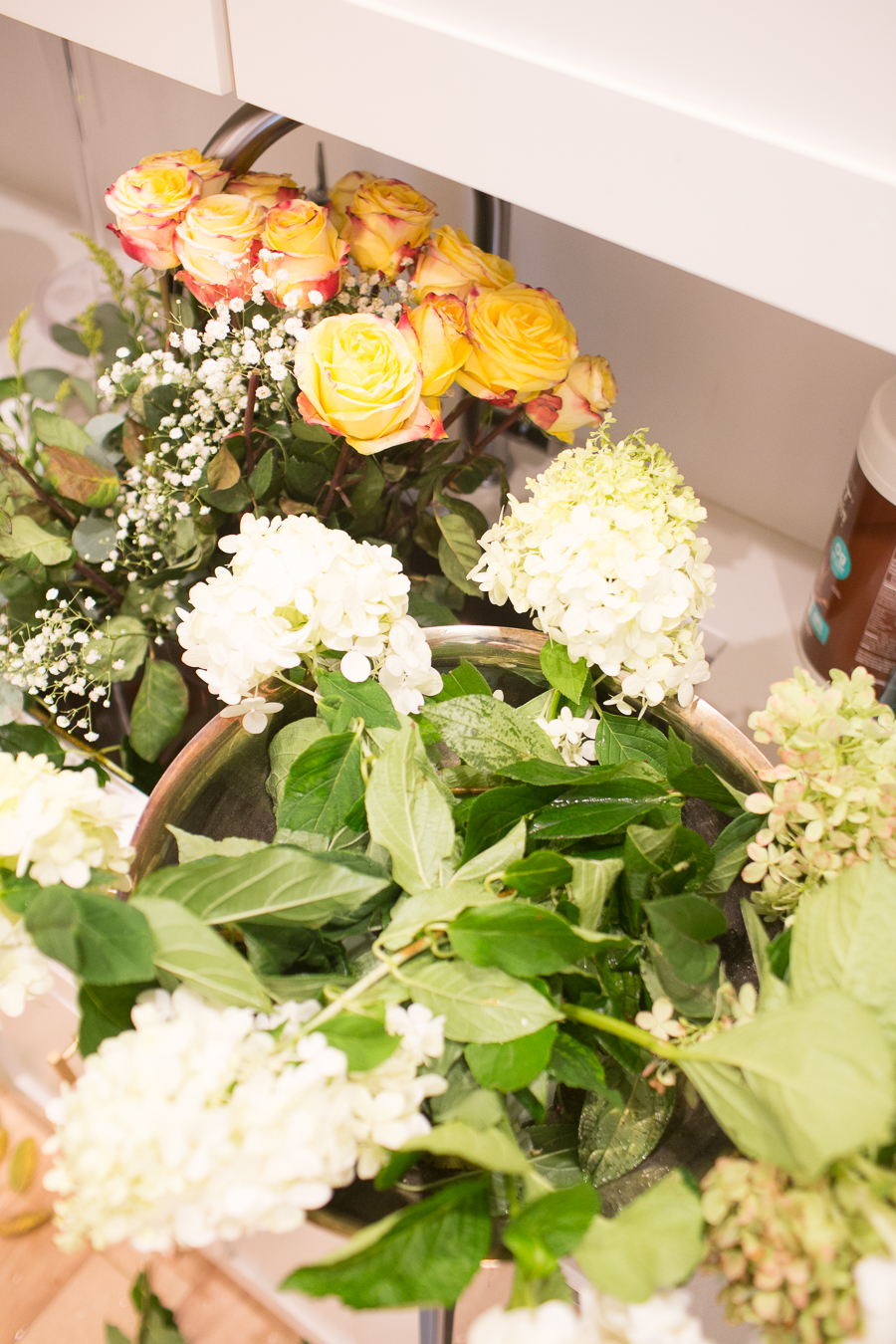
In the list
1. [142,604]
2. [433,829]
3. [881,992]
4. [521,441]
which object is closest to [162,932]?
[433,829]

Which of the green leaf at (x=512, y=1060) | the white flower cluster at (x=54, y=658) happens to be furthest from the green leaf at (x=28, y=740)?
the green leaf at (x=512, y=1060)

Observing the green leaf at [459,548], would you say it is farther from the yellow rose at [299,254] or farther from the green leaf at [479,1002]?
the green leaf at [479,1002]

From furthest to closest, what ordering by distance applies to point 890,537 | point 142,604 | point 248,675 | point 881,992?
point 142,604, point 890,537, point 248,675, point 881,992

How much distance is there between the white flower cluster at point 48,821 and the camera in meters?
0.33

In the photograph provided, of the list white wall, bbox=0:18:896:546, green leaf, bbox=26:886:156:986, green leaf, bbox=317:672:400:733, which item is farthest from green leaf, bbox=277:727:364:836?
white wall, bbox=0:18:896:546

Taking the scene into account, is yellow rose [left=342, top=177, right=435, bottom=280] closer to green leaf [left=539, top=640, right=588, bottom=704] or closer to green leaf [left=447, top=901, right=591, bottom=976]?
green leaf [left=539, top=640, right=588, bottom=704]

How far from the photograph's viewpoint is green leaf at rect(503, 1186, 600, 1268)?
0.98ft

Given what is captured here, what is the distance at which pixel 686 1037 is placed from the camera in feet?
1.16

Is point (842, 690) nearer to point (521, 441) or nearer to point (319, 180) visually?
point (521, 441)

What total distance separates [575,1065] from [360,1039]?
0.31ft

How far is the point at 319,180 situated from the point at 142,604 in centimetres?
38

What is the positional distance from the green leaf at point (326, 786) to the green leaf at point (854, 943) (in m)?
0.19

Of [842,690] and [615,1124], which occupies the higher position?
[842,690]

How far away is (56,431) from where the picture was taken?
2.12 ft
